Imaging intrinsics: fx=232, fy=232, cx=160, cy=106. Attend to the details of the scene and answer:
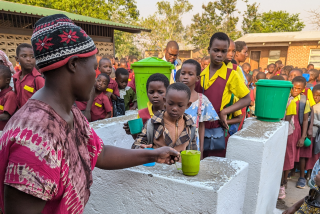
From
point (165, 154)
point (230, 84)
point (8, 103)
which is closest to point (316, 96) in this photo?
point (230, 84)

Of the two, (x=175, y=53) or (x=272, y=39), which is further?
(x=272, y=39)

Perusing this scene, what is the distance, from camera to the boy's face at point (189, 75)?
2607 millimetres

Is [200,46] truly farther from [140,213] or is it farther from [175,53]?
[140,213]

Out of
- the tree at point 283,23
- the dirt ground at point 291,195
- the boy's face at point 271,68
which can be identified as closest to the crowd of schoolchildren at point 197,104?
the dirt ground at point 291,195

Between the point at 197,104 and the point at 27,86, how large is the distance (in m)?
2.61

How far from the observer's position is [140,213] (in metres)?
1.72

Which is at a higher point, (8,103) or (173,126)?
(173,126)

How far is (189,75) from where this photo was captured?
2.63m

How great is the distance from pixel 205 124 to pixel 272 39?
18406 millimetres

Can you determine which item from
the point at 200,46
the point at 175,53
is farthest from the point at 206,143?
the point at 200,46

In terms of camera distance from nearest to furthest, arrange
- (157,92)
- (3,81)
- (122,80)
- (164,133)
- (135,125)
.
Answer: (164,133) → (135,125) → (157,92) → (3,81) → (122,80)

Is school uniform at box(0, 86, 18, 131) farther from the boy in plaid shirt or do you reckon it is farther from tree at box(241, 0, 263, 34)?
tree at box(241, 0, 263, 34)

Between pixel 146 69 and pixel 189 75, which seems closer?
pixel 189 75

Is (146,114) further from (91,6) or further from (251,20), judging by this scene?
(251,20)
